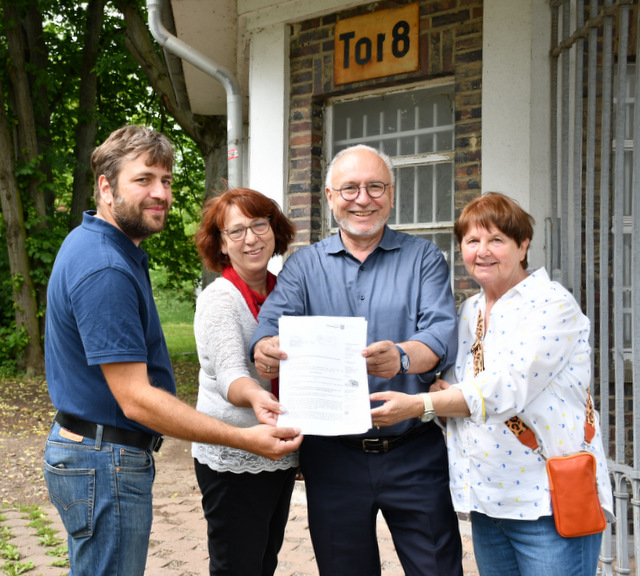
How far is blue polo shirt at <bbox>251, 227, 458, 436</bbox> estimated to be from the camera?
94.8 inches

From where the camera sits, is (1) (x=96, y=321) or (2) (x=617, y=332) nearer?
(1) (x=96, y=321)

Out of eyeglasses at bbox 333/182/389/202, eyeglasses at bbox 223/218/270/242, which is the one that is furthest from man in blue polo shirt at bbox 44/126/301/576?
eyeglasses at bbox 333/182/389/202

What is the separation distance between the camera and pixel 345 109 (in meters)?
5.36

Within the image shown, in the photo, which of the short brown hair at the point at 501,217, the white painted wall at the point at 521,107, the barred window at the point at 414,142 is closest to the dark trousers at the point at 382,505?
A: the short brown hair at the point at 501,217

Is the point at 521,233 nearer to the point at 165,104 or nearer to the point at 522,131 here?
the point at 522,131

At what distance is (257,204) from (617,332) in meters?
2.00

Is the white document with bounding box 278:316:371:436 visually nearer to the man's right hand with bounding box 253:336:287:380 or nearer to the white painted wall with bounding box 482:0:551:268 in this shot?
the man's right hand with bounding box 253:336:287:380

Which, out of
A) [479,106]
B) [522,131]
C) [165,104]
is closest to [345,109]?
[479,106]

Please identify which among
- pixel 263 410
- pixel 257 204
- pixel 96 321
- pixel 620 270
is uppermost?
pixel 257 204

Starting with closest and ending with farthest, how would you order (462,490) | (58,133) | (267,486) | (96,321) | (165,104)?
(96,321)
(462,490)
(267,486)
(165,104)
(58,133)

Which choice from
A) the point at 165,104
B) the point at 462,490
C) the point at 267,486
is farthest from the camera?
the point at 165,104

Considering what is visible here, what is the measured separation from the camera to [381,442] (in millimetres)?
2441

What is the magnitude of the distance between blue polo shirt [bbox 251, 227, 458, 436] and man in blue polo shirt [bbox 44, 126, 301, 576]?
1.42ft

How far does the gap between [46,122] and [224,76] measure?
8080 millimetres
